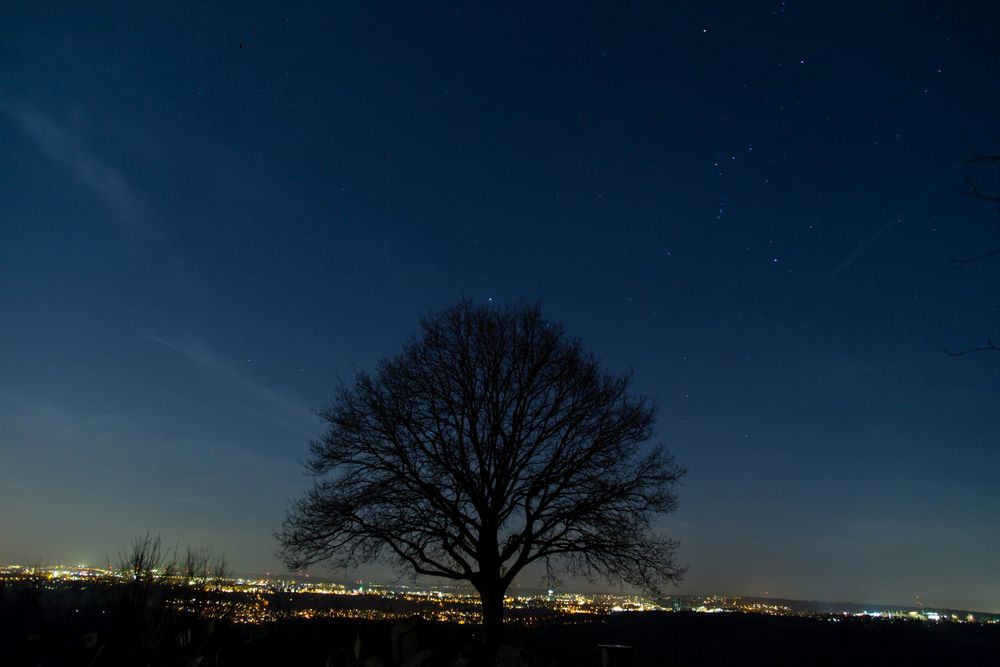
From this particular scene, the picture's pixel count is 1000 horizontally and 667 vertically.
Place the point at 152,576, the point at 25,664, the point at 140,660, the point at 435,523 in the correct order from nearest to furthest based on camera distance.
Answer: the point at 140,660 → the point at 25,664 → the point at 435,523 → the point at 152,576

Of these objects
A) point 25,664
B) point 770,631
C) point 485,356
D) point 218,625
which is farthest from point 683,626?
point 25,664

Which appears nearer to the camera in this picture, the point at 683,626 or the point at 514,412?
the point at 514,412

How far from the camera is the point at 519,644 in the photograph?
950cm

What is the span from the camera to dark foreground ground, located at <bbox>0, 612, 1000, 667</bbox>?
10.1 meters

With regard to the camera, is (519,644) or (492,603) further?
(492,603)

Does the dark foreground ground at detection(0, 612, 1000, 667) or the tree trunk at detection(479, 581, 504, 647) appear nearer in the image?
the dark foreground ground at detection(0, 612, 1000, 667)

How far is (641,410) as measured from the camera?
18.6 metres

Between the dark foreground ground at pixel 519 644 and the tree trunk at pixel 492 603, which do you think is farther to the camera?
the tree trunk at pixel 492 603

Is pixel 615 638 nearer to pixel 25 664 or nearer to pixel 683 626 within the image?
pixel 683 626

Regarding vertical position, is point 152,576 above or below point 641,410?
below

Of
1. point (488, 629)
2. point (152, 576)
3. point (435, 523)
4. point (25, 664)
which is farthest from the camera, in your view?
point (152, 576)

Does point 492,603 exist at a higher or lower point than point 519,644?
lower

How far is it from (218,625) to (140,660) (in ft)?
5.23

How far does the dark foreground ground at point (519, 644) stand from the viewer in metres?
10.1
